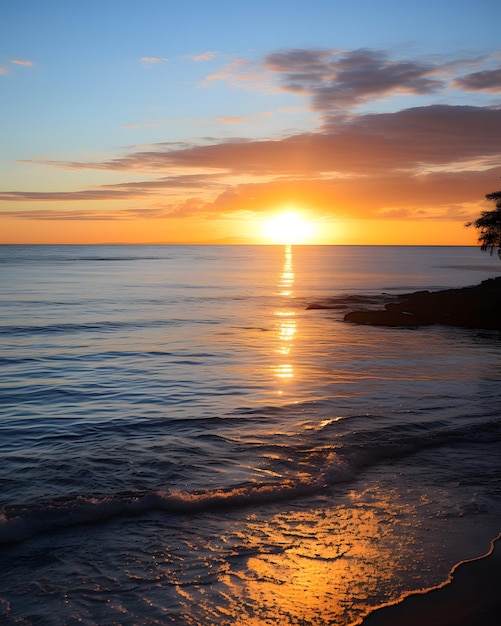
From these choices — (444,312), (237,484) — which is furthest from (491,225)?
(237,484)

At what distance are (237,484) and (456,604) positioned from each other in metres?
4.57

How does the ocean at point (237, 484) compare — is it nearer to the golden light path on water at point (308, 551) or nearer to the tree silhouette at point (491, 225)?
the golden light path on water at point (308, 551)

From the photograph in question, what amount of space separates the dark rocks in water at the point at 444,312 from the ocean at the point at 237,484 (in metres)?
12.9

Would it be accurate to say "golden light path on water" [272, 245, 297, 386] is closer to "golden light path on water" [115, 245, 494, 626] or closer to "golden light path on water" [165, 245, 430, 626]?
"golden light path on water" [115, 245, 494, 626]

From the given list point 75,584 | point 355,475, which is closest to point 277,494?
point 355,475

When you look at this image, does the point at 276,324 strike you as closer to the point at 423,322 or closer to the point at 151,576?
the point at 423,322

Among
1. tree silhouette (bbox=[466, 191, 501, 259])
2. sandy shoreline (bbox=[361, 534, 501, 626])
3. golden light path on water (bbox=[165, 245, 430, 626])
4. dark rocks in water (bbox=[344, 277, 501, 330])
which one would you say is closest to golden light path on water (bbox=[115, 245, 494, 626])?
golden light path on water (bbox=[165, 245, 430, 626])

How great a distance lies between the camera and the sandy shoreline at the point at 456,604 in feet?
21.9

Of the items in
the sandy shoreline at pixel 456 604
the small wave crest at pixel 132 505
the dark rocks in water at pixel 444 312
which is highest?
the dark rocks in water at pixel 444 312

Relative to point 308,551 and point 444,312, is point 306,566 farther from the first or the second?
point 444,312

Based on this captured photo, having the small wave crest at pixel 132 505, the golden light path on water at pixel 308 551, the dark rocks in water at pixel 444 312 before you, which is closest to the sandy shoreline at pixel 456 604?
the golden light path on water at pixel 308 551

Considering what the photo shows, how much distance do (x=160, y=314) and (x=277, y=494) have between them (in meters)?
34.1

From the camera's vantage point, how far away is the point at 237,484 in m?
10.7

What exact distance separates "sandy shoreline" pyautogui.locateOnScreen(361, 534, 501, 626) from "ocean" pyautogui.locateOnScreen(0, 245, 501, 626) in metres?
0.19
